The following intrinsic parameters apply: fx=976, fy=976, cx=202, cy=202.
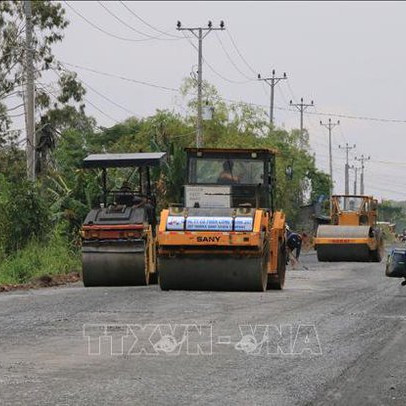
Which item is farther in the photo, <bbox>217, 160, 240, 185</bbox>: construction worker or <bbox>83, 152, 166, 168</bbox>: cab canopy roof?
<bbox>83, 152, 166, 168</bbox>: cab canopy roof

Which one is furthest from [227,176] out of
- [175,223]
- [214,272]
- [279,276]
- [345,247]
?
[345,247]

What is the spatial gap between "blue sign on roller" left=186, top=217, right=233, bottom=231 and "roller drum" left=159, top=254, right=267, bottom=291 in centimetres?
54

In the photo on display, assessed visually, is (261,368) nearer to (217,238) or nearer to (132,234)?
(217,238)

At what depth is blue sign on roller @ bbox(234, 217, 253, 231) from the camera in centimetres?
1855

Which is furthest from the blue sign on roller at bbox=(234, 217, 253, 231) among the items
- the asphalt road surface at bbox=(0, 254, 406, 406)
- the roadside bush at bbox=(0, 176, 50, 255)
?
the roadside bush at bbox=(0, 176, 50, 255)

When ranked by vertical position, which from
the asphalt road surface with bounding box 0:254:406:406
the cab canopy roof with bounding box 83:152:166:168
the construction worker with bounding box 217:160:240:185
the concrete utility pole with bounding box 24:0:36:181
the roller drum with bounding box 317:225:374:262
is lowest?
the roller drum with bounding box 317:225:374:262

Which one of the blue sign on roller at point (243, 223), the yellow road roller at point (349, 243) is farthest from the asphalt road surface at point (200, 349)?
the yellow road roller at point (349, 243)

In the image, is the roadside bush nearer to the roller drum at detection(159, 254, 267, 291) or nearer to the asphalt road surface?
the asphalt road surface

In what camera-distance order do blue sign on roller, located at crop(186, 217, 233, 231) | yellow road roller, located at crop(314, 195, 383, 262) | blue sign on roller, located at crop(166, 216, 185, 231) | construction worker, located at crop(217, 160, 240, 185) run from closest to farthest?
blue sign on roller, located at crop(186, 217, 233, 231)
blue sign on roller, located at crop(166, 216, 185, 231)
construction worker, located at crop(217, 160, 240, 185)
yellow road roller, located at crop(314, 195, 383, 262)

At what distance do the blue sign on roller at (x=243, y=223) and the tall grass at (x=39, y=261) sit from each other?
7.07 meters

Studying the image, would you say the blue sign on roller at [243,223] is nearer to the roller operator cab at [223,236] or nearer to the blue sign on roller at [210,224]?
the roller operator cab at [223,236]

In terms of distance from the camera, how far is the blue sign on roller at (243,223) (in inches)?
730

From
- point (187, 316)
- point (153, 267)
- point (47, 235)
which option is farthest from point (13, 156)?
point (187, 316)

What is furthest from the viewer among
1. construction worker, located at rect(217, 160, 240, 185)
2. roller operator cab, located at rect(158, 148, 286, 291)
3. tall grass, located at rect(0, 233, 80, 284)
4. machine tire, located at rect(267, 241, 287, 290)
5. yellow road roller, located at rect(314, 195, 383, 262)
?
yellow road roller, located at rect(314, 195, 383, 262)
